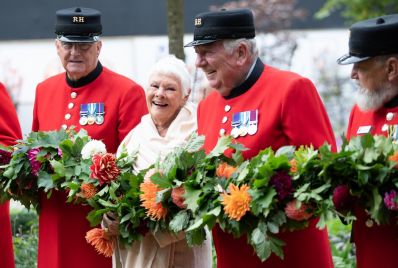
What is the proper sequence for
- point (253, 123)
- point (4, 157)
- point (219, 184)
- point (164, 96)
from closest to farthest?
point (219, 184) → point (253, 123) → point (164, 96) → point (4, 157)

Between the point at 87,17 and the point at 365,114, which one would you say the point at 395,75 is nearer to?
the point at 365,114

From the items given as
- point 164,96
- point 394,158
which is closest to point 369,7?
point 164,96

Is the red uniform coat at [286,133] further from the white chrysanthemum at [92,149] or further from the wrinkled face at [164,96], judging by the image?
the white chrysanthemum at [92,149]

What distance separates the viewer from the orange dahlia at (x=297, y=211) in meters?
4.57

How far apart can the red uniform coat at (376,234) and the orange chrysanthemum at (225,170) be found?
0.63 m

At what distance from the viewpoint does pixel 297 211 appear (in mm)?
4574

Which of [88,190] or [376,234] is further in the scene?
[88,190]

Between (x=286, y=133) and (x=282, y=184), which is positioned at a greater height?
(x=286, y=133)

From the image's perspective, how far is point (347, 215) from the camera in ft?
14.8

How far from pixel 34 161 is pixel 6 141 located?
28.7 inches

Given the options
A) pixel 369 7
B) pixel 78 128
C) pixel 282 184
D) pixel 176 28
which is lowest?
pixel 282 184

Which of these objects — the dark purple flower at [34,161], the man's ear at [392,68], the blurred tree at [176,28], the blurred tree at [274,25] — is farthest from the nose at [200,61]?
the blurred tree at [274,25]

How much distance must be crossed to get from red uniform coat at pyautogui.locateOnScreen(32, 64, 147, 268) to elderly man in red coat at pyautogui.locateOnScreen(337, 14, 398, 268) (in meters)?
1.99

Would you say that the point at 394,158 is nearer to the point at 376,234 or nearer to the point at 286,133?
the point at 376,234
